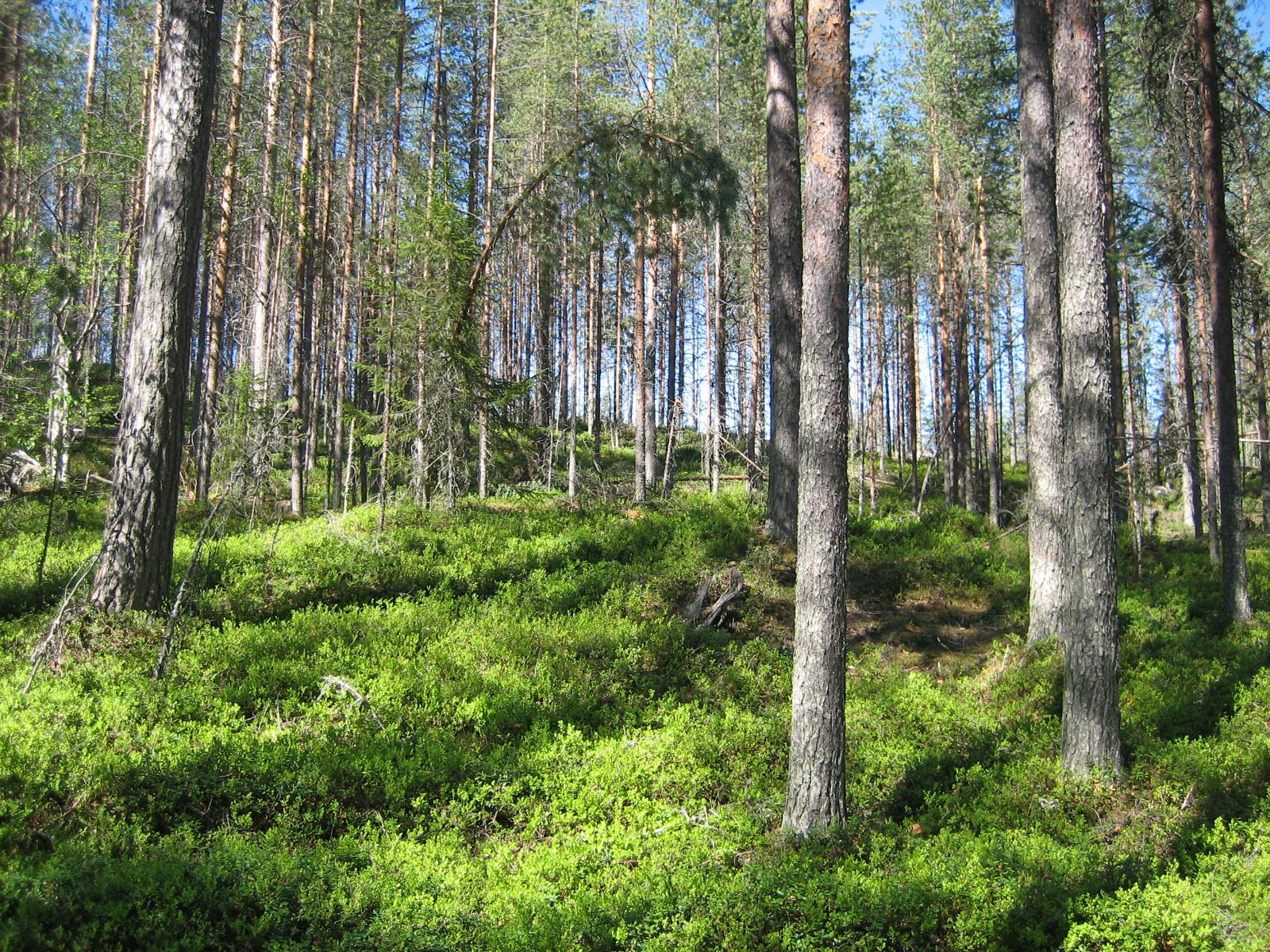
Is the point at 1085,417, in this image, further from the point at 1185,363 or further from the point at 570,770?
the point at 1185,363

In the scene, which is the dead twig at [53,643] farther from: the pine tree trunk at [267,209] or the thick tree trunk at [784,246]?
the pine tree trunk at [267,209]

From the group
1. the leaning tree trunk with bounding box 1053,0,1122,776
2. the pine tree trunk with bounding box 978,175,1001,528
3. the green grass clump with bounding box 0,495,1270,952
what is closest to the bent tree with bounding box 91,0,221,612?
the green grass clump with bounding box 0,495,1270,952

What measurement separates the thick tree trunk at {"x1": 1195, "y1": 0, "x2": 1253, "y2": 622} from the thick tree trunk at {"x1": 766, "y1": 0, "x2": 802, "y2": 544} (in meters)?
5.49

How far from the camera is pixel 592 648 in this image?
782 centimetres

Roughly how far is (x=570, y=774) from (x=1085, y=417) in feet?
18.5

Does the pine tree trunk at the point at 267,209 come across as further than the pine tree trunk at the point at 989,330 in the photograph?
No

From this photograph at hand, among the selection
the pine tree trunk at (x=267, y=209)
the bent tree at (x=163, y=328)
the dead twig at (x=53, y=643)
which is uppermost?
the pine tree trunk at (x=267, y=209)

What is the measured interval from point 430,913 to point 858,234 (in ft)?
84.6

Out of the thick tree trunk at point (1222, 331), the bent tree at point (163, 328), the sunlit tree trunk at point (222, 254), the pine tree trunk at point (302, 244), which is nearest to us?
the bent tree at point (163, 328)

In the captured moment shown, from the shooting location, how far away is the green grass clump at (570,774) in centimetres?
436

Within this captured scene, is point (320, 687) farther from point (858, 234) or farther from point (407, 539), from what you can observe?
point (858, 234)

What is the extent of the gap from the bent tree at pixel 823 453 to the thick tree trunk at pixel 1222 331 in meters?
7.47

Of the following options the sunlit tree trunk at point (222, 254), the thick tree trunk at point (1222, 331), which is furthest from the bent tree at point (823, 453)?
the sunlit tree trunk at point (222, 254)

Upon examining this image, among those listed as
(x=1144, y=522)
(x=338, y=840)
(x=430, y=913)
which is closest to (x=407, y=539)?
(x=338, y=840)
